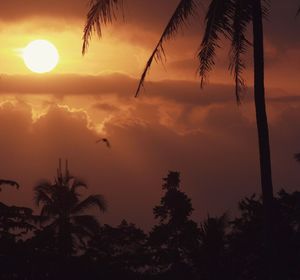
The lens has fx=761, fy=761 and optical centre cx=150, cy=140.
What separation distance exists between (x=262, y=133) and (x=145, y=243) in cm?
3820

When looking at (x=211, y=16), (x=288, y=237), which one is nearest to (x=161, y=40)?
(x=211, y=16)

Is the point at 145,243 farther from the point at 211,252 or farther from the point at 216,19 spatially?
the point at 216,19

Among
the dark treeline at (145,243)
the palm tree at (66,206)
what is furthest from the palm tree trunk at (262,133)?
the palm tree at (66,206)

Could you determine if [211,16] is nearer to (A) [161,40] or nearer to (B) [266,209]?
(A) [161,40]

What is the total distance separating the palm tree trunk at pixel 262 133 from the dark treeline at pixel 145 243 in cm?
24

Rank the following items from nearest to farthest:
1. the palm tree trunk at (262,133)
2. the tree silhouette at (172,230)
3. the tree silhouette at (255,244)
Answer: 1. the palm tree trunk at (262,133)
2. the tree silhouette at (255,244)
3. the tree silhouette at (172,230)

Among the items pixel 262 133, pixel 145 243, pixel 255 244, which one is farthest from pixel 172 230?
pixel 262 133

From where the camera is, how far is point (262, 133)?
19.2 meters

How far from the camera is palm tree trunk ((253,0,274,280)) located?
18.4 m

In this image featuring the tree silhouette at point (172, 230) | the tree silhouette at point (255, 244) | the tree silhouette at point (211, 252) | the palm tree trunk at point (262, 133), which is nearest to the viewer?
the palm tree trunk at point (262, 133)

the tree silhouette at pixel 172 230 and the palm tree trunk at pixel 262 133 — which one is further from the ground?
the tree silhouette at pixel 172 230

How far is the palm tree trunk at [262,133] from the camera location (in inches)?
726

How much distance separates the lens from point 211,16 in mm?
19016

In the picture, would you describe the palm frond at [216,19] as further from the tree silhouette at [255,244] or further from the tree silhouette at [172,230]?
the tree silhouette at [172,230]
